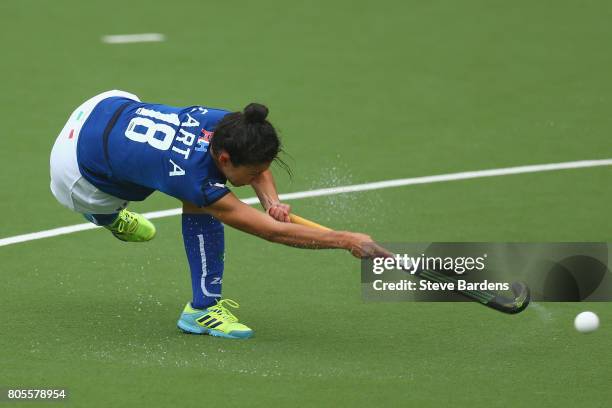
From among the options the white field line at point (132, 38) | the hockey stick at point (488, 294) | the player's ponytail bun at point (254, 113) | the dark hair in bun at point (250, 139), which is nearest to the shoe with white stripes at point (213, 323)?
the hockey stick at point (488, 294)

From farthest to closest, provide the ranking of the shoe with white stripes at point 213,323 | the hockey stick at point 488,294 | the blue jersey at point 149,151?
1. the shoe with white stripes at point 213,323
2. the hockey stick at point 488,294
3. the blue jersey at point 149,151

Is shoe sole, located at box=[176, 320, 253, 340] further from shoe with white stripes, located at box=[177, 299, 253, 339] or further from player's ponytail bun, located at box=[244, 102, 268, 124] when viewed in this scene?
player's ponytail bun, located at box=[244, 102, 268, 124]

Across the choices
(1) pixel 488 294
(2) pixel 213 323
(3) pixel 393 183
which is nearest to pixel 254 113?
(2) pixel 213 323

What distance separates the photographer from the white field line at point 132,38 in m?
13.7

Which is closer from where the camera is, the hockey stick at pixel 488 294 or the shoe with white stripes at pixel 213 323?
the hockey stick at pixel 488 294

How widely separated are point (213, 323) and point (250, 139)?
4.10ft

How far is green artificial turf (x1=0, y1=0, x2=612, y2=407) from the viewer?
644 cm

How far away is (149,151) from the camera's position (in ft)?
21.3

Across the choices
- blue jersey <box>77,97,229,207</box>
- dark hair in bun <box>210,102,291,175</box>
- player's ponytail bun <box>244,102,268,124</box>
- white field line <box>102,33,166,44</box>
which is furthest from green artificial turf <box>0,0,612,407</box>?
player's ponytail bun <box>244,102,268,124</box>

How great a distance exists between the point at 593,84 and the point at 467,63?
1.33 meters

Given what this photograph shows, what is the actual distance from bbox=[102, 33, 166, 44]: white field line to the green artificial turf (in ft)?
0.53

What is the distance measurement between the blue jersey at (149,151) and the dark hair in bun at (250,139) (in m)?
0.17

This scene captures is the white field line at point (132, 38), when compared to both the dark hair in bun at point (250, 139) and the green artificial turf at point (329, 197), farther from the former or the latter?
the dark hair in bun at point (250, 139)

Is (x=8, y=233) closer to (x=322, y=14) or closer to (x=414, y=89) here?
(x=414, y=89)
